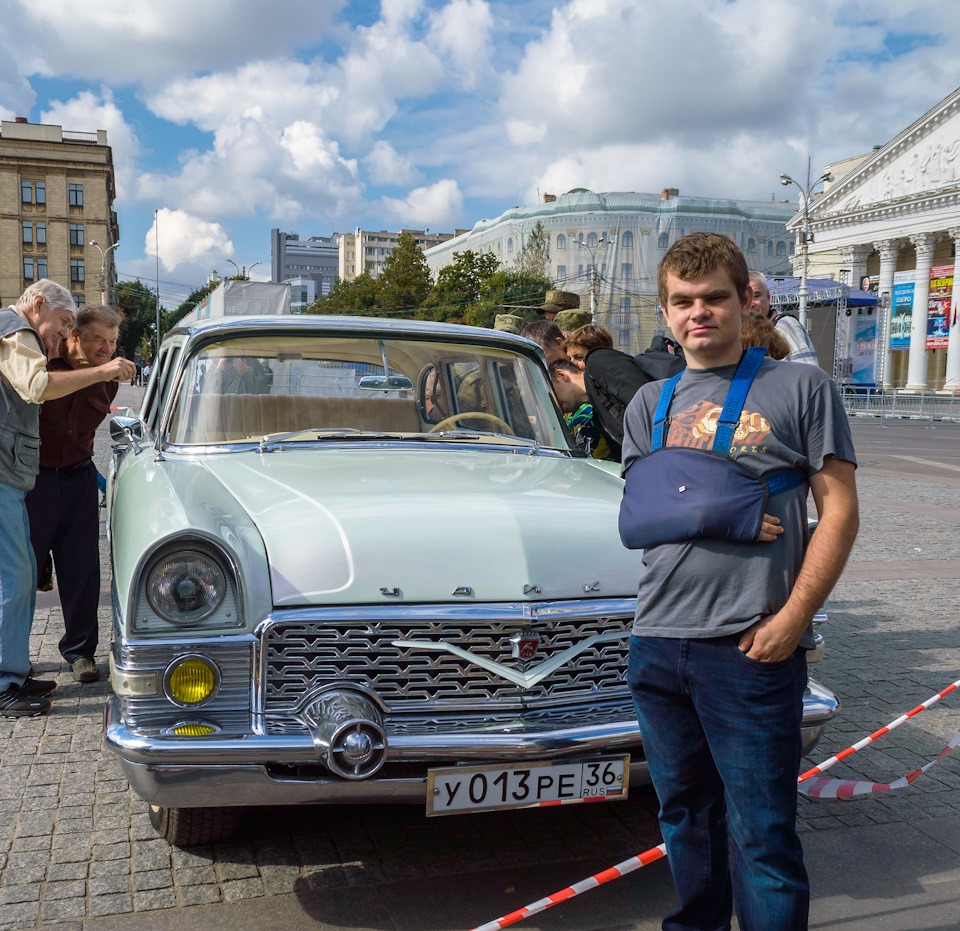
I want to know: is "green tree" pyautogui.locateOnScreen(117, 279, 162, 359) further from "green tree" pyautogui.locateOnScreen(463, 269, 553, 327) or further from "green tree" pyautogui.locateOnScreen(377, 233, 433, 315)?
"green tree" pyautogui.locateOnScreen(463, 269, 553, 327)

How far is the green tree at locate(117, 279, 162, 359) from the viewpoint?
96625 mm

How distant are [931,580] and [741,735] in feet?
22.7

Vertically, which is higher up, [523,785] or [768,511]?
[768,511]

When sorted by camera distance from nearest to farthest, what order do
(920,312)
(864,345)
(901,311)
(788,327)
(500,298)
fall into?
(788,327), (864,345), (901,311), (920,312), (500,298)

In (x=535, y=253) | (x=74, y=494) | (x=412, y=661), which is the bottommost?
(x=412, y=661)

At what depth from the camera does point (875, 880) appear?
325 centimetres

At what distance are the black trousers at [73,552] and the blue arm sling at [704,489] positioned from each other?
3.70 meters

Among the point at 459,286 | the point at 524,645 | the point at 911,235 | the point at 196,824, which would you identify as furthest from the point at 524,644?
the point at 459,286

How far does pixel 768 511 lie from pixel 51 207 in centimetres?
8718

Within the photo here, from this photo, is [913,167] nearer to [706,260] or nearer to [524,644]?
[524,644]

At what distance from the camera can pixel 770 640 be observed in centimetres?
212

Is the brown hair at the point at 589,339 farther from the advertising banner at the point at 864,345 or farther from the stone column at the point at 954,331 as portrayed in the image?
the stone column at the point at 954,331

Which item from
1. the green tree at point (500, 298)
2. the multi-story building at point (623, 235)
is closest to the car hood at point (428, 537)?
the green tree at point (500, 298)

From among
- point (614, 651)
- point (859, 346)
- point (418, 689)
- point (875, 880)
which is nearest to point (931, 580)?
point (875, 880)
